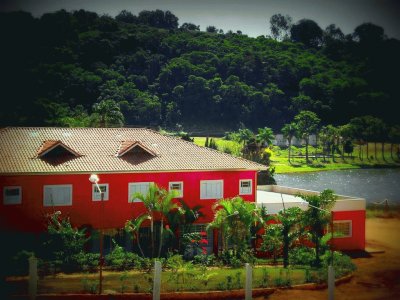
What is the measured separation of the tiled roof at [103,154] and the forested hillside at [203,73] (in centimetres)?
6293

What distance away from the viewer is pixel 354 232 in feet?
95.6

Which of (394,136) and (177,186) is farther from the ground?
(394,136)

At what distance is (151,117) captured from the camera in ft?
392

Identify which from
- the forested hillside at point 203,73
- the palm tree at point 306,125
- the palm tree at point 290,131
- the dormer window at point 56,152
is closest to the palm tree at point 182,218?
the dormer window at point 56,152

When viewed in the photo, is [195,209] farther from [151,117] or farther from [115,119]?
[151,117]

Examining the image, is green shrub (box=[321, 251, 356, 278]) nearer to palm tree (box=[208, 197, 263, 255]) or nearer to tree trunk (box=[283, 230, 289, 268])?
tree trunk (box=[283, 230, 289, 268])

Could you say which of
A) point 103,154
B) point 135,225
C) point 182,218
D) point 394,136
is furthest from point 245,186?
point 394,136

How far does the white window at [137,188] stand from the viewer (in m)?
26.6

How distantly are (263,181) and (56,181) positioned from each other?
42351mm

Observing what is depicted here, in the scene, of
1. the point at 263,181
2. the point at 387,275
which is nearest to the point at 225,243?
the point at 387,275

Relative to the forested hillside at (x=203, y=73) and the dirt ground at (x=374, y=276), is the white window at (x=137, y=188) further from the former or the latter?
the forested hillside at (x=203, y=73)

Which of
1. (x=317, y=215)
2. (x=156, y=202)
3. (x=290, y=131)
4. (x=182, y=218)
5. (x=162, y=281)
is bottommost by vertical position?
(x=162, y=281)

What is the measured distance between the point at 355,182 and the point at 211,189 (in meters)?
55.4

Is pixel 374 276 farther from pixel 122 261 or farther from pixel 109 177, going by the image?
pixel 109 177
